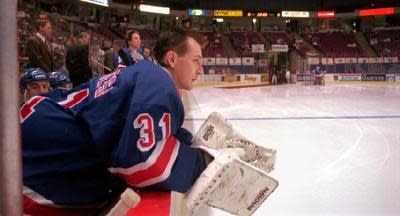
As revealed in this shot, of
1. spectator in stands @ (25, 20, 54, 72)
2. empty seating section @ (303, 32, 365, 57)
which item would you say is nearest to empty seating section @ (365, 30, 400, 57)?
empty seating section @ (303, 32, 365, 57)

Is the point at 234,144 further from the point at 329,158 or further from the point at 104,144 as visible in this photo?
the point at 329,158

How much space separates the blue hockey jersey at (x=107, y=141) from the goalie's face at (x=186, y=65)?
0.26m

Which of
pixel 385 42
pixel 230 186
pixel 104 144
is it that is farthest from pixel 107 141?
pixel 385 42

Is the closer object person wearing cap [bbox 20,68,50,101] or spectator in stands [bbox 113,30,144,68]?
person wearing cap [bbox 20,68,50,101]

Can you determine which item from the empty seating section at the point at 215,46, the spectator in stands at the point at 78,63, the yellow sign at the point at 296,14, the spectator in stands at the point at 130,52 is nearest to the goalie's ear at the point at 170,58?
A: the spectator in stands at the point at 130,52

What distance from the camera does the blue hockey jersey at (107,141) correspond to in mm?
1191

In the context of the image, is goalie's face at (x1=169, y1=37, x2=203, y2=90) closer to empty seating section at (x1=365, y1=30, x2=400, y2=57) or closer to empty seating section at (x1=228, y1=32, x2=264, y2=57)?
empty seating section at (x1=228, y1=32, x2=264, y2=57)

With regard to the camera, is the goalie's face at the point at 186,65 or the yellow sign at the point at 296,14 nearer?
the goalie's face at the point at 186,65

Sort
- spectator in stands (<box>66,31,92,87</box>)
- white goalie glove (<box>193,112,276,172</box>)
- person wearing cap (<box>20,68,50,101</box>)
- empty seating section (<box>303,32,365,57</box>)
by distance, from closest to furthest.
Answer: white goalie glove (<box>193,112,276,172</box>)
person wearing cap (<box>20,68,50,101</box>)
spectator in stands (<box>66,31,92,87</box>)
empty seating section (<box>303,32,365,57</box>)

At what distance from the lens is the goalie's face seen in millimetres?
1587

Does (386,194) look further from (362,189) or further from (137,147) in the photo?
(137,147)

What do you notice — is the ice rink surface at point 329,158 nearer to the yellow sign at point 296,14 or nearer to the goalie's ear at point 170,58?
the goalie's ear at point 170,58

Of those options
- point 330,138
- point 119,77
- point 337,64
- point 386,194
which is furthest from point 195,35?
point 337,64

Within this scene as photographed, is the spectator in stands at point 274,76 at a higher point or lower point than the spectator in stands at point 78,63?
lower
